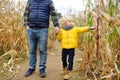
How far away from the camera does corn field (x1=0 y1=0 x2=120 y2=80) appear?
10.2ft

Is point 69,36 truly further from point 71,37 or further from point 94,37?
point 94,37

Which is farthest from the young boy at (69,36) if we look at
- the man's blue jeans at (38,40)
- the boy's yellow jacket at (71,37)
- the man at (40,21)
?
the man's blue jeans at (38,40)

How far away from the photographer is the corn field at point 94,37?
3094 millimetres

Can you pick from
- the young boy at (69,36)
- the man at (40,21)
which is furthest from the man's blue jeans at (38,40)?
the young boy at (69,36)

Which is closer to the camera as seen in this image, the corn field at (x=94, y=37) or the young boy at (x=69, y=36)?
the corn field at (x=94, y=37)

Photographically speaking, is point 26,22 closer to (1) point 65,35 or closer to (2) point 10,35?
(1) point 65,35

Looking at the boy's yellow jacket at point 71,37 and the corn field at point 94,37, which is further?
the boy's yellow jacket at point 71,37

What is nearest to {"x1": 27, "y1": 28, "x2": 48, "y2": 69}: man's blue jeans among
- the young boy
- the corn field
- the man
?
the man

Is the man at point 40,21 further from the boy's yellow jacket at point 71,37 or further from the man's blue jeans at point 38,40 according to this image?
the boy's yellow jacket at point 71,37

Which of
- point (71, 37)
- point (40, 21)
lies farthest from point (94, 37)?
point (40, 21)

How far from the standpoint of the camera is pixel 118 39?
360 cm

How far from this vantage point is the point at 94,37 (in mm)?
4062

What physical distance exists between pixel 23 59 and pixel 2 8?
101 centimetres

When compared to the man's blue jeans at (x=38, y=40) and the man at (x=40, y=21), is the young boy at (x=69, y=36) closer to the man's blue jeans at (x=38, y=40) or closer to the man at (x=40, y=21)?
the man at (x=40, y=21)
